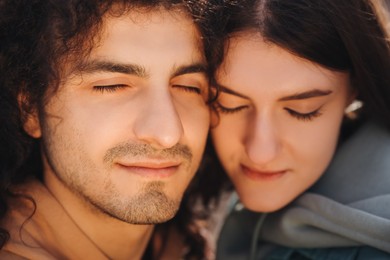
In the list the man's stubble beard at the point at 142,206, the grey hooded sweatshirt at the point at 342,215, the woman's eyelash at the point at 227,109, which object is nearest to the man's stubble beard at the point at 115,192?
the man's stubble beard at the point at 142,206

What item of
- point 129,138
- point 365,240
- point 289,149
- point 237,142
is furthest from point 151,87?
point 365,240

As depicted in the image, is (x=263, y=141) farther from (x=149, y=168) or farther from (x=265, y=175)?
(x=149, y=168)

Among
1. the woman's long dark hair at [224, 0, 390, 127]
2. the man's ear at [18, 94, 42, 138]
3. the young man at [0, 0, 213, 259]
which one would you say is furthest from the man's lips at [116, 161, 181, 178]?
the woman's long dark hair at [224, 0, 390, 127]

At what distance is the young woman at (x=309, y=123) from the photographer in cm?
232

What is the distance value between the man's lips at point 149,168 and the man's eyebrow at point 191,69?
326mm

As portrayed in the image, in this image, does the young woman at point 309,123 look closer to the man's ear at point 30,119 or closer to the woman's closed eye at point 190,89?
the woman's closed eye at point 190,89

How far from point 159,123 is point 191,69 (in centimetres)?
26

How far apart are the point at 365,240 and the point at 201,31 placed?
96 cm

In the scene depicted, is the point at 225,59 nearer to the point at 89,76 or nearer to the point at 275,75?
the point at 275,75

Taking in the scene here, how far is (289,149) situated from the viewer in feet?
7.98

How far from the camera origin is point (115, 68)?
2225mm

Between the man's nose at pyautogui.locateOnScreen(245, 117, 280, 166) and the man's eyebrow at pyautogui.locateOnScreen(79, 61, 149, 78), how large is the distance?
45 centimetres

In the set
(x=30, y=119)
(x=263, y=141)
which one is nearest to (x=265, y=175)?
(x=263, y=141)

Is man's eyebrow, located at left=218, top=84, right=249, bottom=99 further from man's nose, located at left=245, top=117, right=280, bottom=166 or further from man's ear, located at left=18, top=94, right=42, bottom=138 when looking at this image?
man's ear, located at left=18, top=94, right=42, bottom=138
